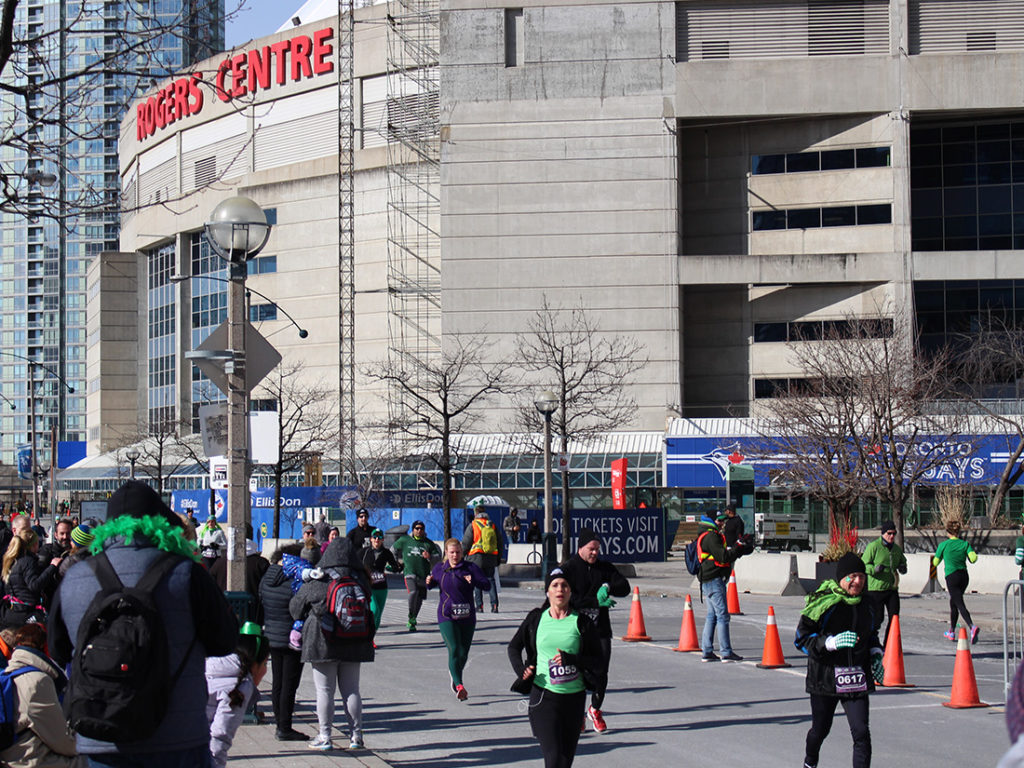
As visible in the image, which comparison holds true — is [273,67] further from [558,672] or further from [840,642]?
[558,672]

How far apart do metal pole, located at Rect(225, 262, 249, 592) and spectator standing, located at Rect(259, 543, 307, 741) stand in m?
0.31

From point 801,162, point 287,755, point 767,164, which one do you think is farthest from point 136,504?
point 767,164

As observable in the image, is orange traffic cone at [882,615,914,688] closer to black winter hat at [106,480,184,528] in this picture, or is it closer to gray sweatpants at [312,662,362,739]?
gray sweatpants at [312,662,362,739]

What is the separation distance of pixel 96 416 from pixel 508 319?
141 ft

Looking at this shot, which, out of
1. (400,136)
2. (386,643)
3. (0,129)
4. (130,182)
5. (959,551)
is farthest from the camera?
(130,182)

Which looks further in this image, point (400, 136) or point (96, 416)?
point (96, 416)

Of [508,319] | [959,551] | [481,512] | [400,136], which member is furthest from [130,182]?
[959,551]

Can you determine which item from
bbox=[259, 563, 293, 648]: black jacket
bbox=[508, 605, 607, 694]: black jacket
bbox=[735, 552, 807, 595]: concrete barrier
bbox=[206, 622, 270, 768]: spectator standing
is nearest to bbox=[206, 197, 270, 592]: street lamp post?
bbox=[259, 563, 293, 648]: black jacket

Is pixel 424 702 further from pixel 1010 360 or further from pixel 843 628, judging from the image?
pixel 1010 360

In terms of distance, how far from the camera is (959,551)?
58.2 ft

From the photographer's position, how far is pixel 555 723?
328 inches

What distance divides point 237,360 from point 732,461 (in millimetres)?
37839

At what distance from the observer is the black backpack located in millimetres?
5090

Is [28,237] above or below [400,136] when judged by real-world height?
above
